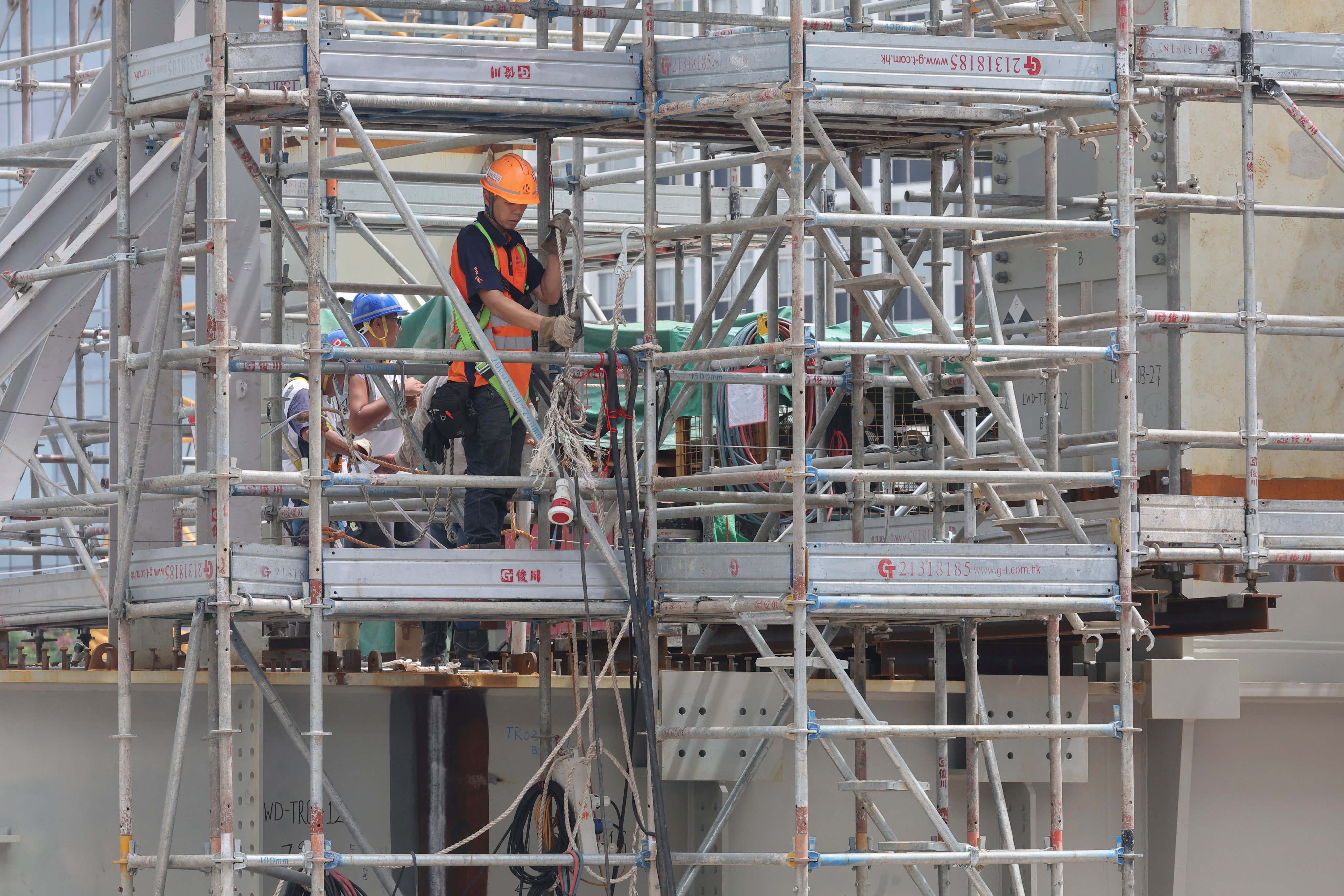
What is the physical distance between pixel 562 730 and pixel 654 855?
64.1 inches

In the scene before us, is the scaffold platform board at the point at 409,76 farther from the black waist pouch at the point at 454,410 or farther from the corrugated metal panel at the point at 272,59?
the black waist pouch at the point at 454,410

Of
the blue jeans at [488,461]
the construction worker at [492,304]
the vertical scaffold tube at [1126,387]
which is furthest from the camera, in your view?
the blue jeans at [488,461]

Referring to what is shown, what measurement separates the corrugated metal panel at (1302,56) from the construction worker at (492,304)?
4672 millimetres

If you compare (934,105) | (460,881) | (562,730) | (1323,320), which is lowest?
(460,881)

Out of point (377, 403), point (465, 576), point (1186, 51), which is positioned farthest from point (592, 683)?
point (1186, 51)

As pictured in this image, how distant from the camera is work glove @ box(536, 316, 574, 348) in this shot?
10.6m

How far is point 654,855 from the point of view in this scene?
10438mm

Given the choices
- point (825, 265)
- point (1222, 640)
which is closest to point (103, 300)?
point (825, 265)

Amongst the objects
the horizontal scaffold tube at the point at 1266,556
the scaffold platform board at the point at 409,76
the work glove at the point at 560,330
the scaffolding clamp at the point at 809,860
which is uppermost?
the scaffold platform board at the point at 409,76

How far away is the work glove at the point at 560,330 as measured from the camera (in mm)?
10562

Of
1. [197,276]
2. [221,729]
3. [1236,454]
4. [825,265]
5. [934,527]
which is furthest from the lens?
[825,265]

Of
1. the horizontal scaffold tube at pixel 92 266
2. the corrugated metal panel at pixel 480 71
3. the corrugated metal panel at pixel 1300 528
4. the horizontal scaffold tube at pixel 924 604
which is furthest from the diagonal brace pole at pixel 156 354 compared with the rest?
the corrugated metal panel at pixel 1300 528

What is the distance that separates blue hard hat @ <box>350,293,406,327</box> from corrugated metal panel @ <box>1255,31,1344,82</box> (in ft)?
23.2

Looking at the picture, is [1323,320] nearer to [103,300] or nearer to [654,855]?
[654,855]
